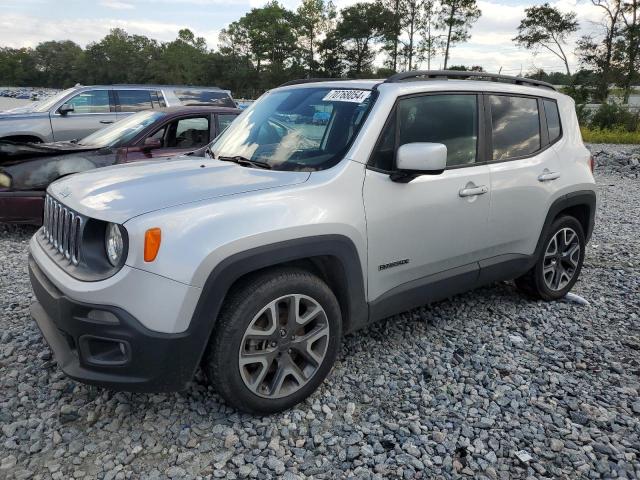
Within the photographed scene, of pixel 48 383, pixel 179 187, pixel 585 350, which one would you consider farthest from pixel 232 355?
pixel 585 350

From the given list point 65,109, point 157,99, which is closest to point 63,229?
point 65,109

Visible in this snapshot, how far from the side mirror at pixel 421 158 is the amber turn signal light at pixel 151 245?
1389 mm

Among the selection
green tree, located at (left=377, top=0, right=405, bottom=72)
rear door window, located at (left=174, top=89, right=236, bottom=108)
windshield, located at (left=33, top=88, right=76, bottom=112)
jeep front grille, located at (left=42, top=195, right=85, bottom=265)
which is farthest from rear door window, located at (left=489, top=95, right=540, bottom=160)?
green tree, located at (left=377, top=0, right=405, bottom=72)

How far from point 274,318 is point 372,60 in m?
59.8

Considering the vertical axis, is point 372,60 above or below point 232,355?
above

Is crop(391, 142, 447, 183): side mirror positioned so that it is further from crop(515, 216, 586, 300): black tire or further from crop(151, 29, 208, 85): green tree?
crop(151, 29, 208, 85): green tree

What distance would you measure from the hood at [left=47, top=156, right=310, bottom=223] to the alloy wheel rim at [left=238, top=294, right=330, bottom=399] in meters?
0.64

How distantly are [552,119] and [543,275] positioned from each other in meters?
1.27

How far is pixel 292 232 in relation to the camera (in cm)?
254

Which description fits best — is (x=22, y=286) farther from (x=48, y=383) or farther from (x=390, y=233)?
(x=390, y=233)

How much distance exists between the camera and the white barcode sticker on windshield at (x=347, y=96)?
312 centimetres

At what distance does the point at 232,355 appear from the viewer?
8.04 feet

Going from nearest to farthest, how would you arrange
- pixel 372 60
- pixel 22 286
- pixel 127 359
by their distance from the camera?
Result: pixel 127 359, pixel 22 286, pixel 372 60

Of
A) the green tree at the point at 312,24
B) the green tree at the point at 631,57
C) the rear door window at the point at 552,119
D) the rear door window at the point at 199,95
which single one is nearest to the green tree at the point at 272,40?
the green tree at the point at 312,24
